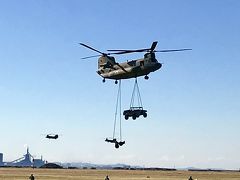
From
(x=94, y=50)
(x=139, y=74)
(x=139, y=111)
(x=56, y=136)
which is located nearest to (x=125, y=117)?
(x=139, y=111)

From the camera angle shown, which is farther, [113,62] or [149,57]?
[113,62]

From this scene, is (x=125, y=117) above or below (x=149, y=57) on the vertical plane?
below

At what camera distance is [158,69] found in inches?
2322

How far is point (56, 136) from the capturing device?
140 metres

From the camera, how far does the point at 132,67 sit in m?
59.6

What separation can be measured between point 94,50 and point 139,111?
10878 mm

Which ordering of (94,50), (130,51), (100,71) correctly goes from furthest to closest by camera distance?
(100,71) < (94,50) < (130,51)

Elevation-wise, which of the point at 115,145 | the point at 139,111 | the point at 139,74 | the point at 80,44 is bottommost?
the point at 115,145

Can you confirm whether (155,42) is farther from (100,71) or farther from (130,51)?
(100,71)

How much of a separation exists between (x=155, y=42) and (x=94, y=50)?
8.80 meters

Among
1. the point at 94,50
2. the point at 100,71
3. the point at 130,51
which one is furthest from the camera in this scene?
the point at 100,71

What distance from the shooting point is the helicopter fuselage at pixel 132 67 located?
58.9 m

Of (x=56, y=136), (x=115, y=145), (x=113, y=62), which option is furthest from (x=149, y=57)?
(x=56, y=136)

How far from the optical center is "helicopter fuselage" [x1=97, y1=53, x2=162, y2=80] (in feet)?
193
